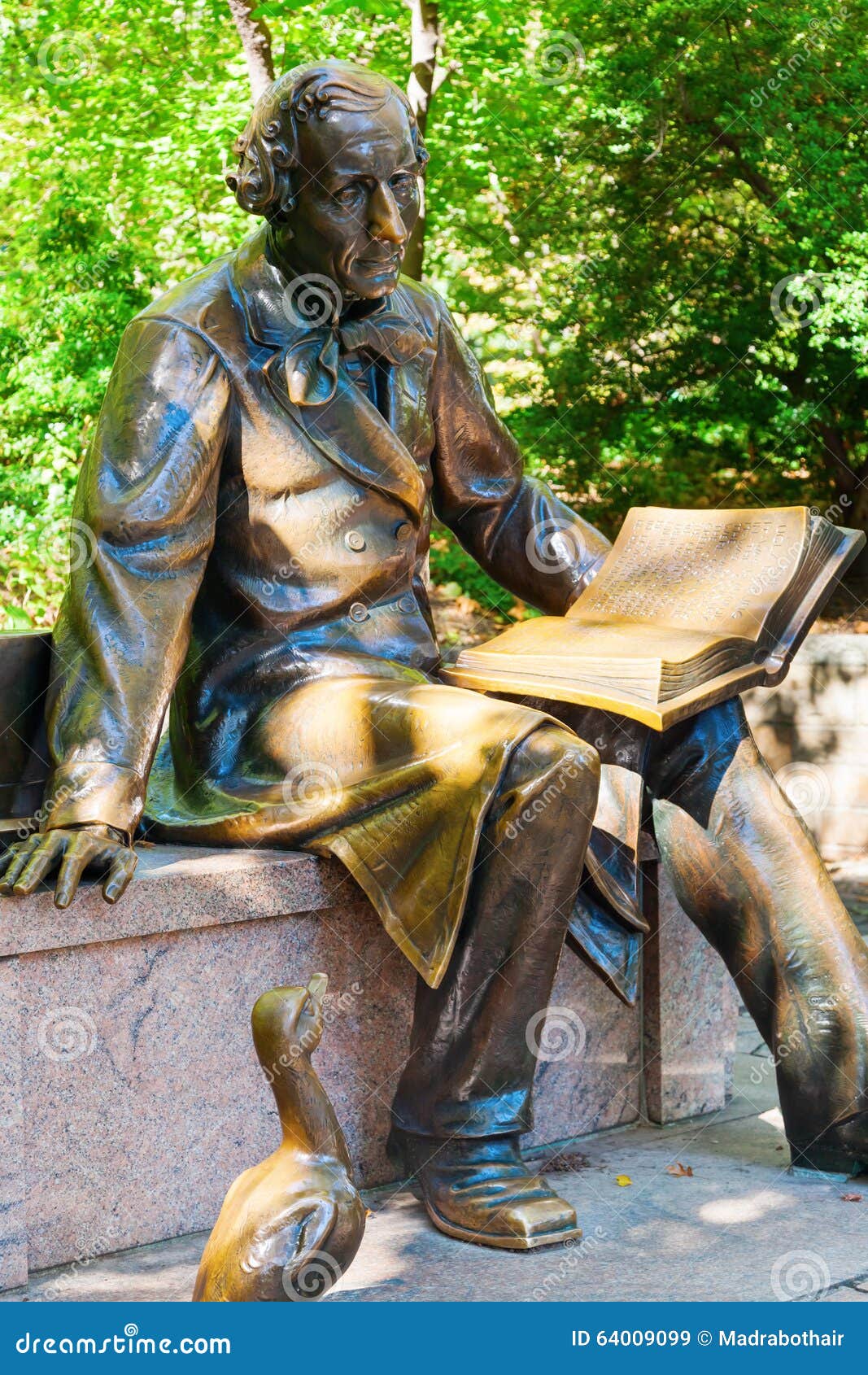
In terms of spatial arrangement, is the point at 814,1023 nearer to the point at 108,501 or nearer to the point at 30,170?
the point at 108,501

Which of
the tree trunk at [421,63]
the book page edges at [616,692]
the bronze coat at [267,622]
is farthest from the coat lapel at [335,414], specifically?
the tree trunk at [421,63]

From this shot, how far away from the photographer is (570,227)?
11.0m

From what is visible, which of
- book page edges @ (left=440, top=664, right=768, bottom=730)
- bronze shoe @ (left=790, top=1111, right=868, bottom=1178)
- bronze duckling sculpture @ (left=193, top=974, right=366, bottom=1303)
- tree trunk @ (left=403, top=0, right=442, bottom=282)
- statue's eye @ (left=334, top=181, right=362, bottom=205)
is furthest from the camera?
tree trunk @ (left=403, top=0, right=442, bottom=282)

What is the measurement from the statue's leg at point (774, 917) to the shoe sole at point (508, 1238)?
2.11 ft

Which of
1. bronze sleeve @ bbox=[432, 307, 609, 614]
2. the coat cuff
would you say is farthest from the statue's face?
the coat cuff

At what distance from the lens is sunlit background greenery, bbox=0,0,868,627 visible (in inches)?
401

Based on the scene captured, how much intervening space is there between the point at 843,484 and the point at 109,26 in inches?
231

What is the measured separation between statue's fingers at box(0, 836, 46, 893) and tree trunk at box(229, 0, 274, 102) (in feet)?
23.1

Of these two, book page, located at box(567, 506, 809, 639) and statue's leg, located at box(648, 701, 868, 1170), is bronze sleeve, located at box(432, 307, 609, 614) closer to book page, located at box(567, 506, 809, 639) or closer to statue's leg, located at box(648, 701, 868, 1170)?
book page, located at box(567, 506, 809, 639)

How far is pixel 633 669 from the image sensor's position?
11.3 ft

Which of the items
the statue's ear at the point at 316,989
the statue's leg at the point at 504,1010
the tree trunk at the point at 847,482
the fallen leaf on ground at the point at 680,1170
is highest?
the statue's ear at the point at 316,989

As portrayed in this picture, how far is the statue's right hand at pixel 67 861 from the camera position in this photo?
2943 mm

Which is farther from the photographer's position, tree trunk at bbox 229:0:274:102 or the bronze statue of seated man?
tree trunk at bbox 229:0:274:102

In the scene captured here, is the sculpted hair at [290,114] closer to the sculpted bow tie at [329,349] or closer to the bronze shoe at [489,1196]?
the sculpted bow tie at [329,349]
